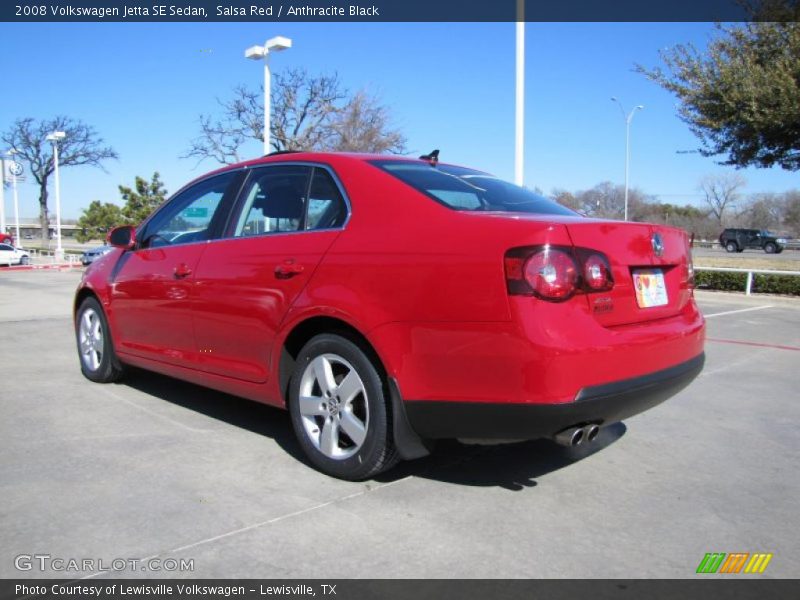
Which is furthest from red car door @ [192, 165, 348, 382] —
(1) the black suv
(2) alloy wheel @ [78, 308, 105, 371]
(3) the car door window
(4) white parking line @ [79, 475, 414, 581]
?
(1) the black suv

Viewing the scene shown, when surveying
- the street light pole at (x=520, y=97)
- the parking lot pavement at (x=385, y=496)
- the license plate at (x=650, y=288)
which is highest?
the street light pole at (x=520, y=97)

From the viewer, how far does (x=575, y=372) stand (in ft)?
9.09

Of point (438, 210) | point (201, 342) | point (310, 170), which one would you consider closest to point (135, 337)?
point (201, 342)

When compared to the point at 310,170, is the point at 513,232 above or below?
below

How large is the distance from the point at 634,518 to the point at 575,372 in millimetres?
851

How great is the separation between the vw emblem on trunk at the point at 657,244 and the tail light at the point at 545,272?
68cm

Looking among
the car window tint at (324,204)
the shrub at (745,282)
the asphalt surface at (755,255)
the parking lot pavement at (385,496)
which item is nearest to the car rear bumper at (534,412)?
the parking lot pavement at (385,496)

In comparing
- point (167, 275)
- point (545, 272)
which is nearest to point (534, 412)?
point (545, 272)

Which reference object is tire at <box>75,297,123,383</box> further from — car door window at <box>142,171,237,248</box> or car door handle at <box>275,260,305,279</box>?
car door handle at <box>275,260,305,279</box>

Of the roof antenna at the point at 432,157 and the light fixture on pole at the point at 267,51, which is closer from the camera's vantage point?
the roof antenna at the point at 432,157

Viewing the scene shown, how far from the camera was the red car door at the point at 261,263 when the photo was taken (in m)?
3.59

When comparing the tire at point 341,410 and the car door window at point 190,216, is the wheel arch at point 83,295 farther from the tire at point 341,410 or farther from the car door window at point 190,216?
the tire at point 341,410
